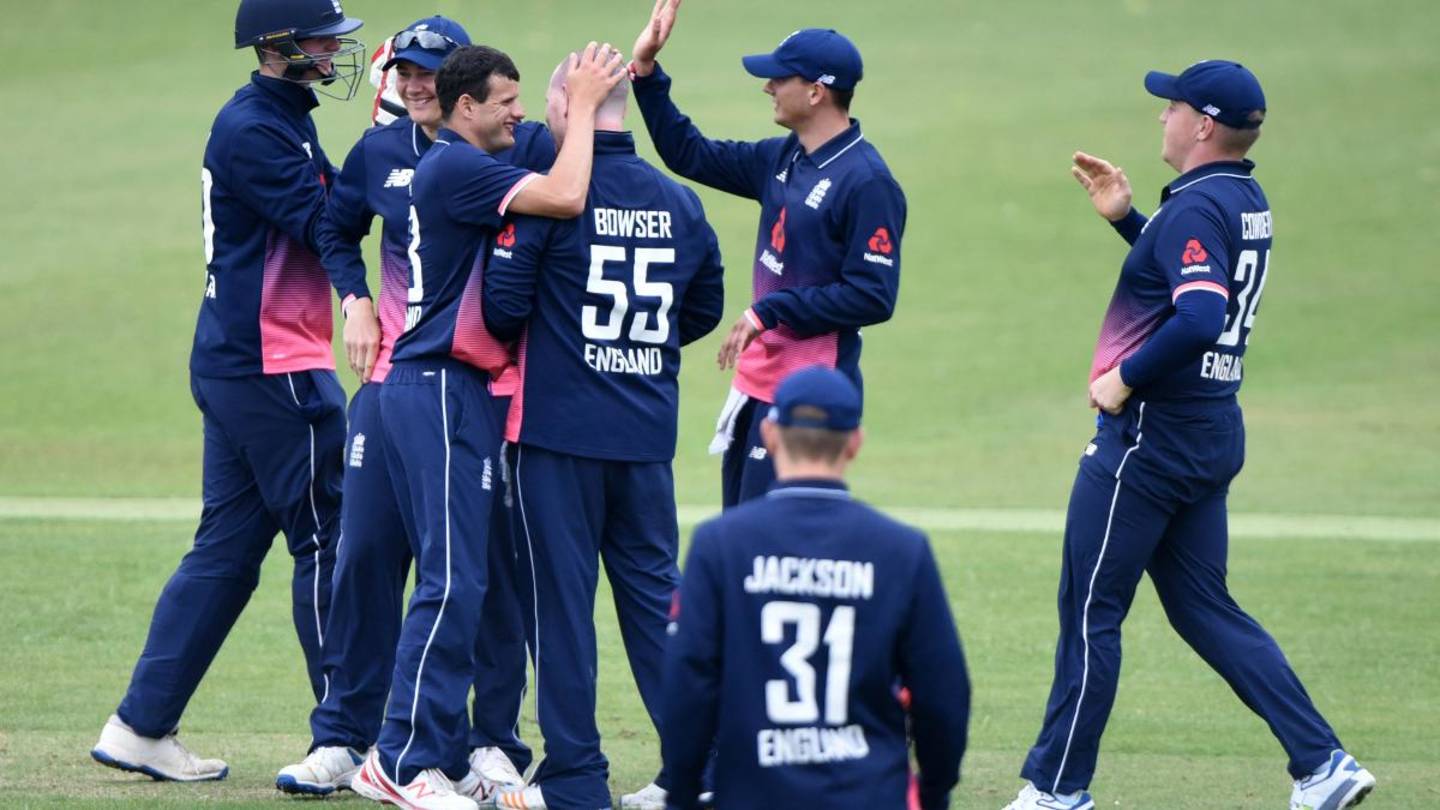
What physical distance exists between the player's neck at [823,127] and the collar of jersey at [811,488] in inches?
102

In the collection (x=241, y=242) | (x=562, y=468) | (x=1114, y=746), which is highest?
(x=241, y=242)

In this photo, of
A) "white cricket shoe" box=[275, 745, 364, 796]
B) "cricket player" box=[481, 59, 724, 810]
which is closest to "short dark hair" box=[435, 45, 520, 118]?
"cricket player" box=[481, 59, 724, 810]

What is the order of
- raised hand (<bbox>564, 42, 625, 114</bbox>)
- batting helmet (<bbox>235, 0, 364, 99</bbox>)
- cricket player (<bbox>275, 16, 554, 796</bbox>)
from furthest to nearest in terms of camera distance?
batting helmet (<bbox>235, 0, 364, 99</bbox>), cricket player (<bbox>275, 16, 554, 796</bbox>), raised hand (<bbox>564, 42, 625, 114</bbox>)

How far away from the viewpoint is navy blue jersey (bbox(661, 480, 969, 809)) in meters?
4.32

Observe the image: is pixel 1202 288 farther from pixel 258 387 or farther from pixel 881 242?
pixel 258 387

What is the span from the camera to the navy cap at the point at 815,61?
6.64 meters

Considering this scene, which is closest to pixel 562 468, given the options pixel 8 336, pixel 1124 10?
pixel 8 336

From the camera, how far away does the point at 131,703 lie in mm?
6855

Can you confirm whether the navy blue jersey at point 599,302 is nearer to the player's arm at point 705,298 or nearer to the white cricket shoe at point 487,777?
the player's arm at point 705,298

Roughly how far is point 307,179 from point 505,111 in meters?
0.95

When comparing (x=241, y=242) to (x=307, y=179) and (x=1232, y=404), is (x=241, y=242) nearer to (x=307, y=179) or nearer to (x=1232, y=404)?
(x=307, y=179)

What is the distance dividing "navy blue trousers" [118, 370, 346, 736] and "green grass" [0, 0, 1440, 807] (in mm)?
393

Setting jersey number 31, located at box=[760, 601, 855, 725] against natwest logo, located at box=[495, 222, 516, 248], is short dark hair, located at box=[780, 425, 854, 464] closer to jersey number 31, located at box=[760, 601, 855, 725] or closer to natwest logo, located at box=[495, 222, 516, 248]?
jersey number 31, located at box=[760, 601, 855, 725]

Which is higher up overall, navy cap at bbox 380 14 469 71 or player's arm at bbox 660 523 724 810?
navy cap at bbox 380 14 469 71
